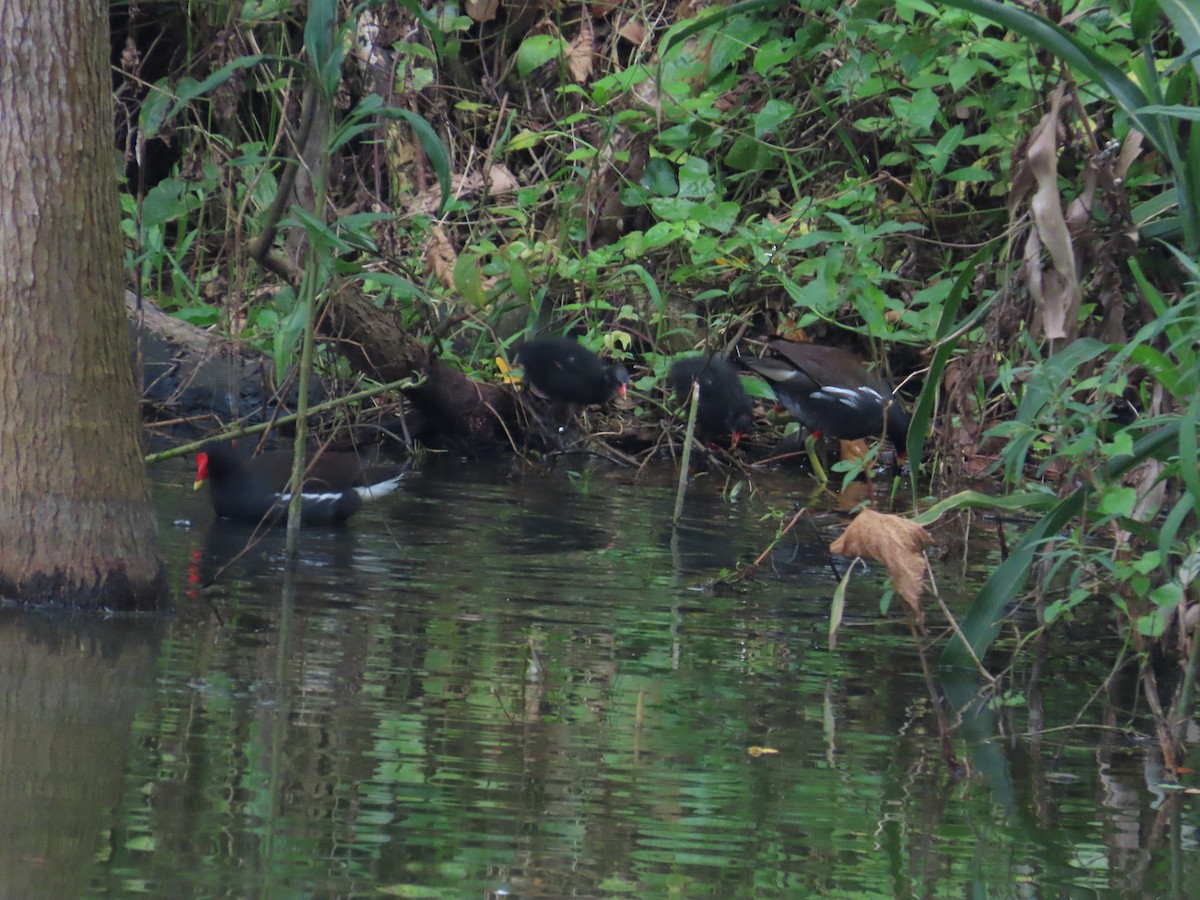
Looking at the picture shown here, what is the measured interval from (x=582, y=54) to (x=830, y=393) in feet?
11.0

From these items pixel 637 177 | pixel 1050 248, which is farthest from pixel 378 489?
pixel 1050 248

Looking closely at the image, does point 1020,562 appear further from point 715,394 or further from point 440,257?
point 440,257

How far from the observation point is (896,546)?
137 inches

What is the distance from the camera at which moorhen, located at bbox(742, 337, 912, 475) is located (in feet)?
28.3

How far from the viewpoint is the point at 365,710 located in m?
3.56

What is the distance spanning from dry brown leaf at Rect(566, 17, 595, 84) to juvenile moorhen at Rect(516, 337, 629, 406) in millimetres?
2653

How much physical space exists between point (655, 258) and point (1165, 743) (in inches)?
257

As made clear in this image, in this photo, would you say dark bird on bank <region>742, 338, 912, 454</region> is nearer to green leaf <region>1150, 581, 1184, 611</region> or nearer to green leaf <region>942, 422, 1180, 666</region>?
green leaf <region>942, 422, 1180, 666</region>

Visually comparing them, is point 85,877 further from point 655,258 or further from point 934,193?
point 934,193

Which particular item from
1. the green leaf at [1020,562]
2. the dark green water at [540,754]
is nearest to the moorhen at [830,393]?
the dark green water at [540,754]

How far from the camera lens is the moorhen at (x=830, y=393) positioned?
28.3ft

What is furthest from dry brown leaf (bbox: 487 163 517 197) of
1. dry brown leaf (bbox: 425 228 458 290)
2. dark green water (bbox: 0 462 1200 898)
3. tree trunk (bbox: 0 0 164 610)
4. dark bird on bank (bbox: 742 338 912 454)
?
tree trunk (bbox: 0 0 164 610)

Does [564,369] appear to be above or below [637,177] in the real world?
below

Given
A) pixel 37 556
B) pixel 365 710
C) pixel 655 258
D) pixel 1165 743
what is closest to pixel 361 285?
pixel 655 258
